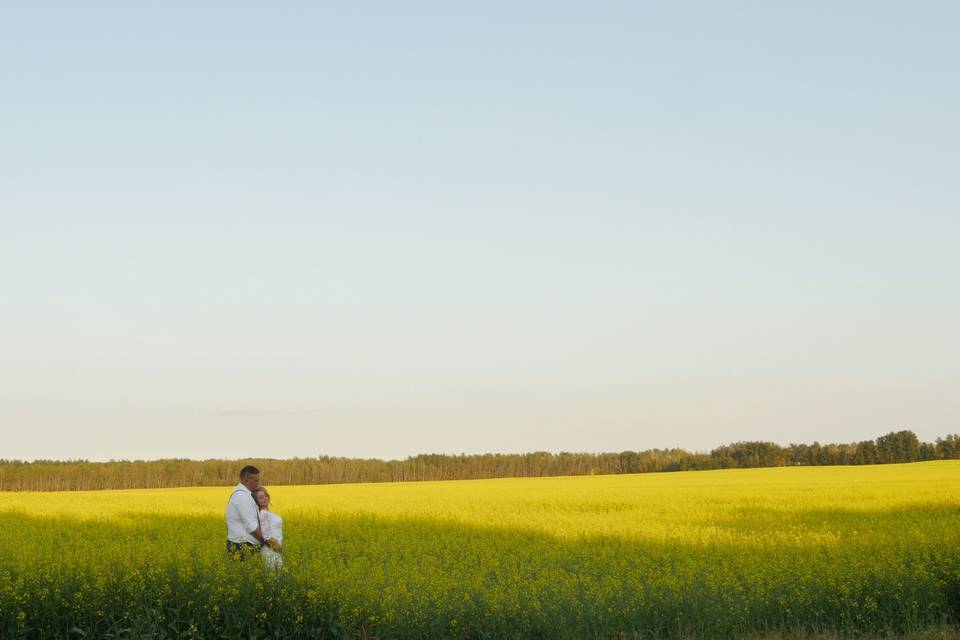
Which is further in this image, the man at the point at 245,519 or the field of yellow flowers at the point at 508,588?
the man at the point at 245,519

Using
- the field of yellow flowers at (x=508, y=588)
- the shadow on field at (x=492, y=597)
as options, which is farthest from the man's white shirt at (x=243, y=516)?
the field of yellow flowers at (x=508, y=588)

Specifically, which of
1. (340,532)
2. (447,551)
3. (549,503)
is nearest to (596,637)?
(447,551)

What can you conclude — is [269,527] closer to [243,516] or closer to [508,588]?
[243,516]

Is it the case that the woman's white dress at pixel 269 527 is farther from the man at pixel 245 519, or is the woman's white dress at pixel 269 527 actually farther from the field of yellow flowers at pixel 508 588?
the field of yellow flowers at pixel 508 588

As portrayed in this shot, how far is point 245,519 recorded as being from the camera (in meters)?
13.3

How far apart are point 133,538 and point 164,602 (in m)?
18.8

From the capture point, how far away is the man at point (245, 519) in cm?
1334

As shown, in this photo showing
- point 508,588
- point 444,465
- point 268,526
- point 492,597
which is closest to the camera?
point 492,597

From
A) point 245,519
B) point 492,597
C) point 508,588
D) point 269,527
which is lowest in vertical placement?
point 508,588

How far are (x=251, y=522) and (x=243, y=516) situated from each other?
0.44 feet

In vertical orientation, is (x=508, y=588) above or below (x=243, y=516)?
below

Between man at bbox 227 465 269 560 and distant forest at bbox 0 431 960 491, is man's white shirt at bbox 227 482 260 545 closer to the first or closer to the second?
man at bbox 227 465 269 560

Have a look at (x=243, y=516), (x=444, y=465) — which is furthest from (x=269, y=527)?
(x=444, y=465)

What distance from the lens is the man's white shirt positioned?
43.8 ft
